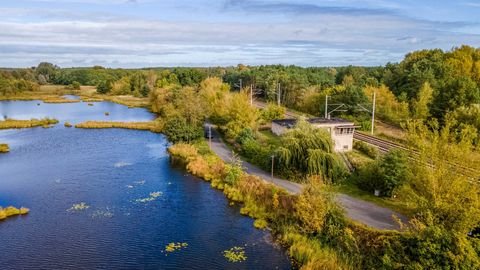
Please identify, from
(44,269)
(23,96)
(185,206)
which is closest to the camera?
(44,269)

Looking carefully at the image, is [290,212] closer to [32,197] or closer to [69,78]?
[32,197]

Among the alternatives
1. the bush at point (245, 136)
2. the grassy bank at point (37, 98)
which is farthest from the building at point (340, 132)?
the grassy bank at point (37, 98)

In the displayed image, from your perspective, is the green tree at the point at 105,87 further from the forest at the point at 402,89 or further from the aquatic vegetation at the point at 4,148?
the aquatic vegetation at the point at 4,148

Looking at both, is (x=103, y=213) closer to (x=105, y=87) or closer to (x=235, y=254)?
(x=235, y=254)

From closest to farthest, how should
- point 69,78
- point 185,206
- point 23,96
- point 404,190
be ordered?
point 404,190 → point 185,206 → point 23,96 → point 69,78

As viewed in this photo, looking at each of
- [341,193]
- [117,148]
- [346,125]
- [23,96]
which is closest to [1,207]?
[117,148]

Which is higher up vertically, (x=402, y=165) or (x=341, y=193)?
(x=402, y=165)

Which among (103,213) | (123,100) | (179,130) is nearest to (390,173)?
(103,213)
